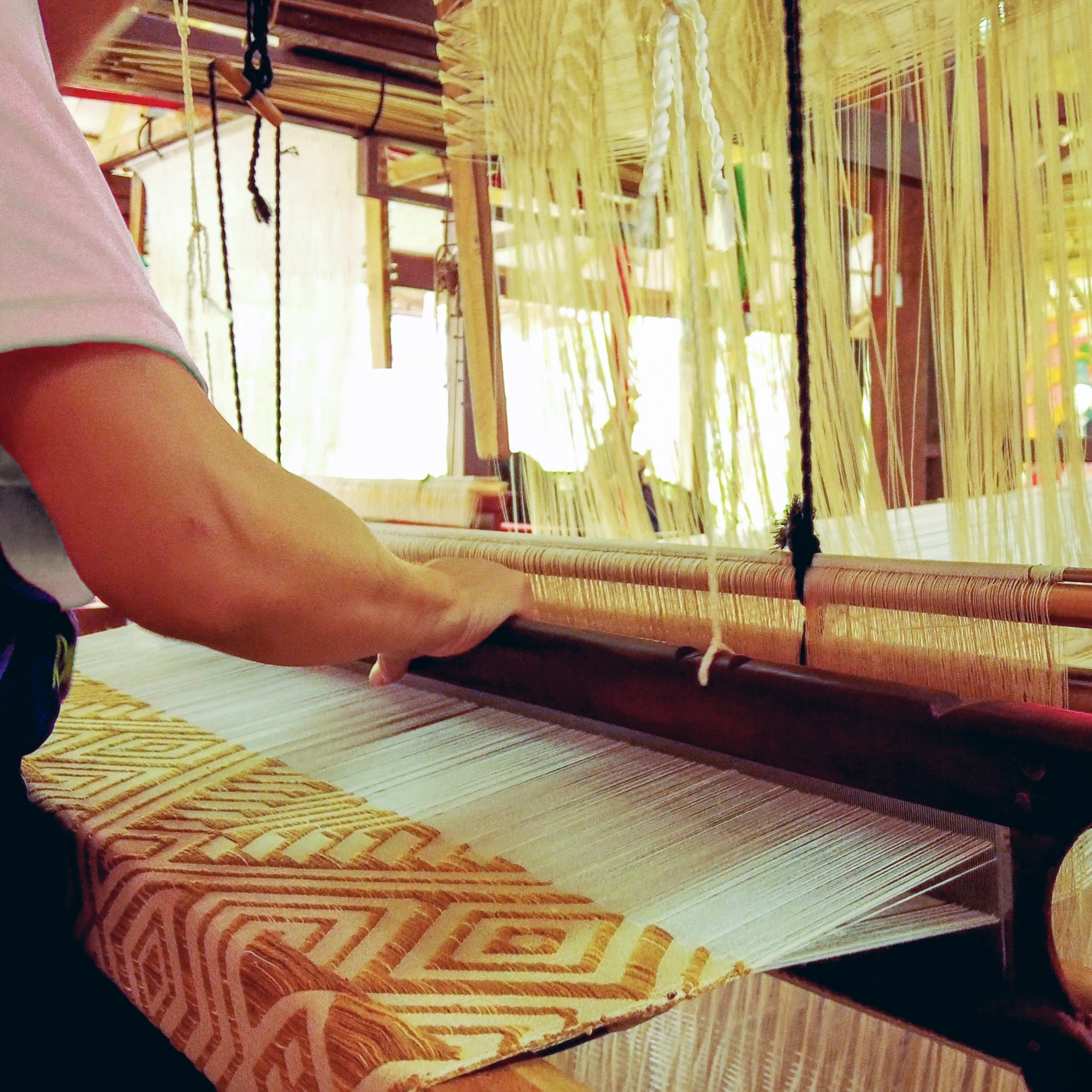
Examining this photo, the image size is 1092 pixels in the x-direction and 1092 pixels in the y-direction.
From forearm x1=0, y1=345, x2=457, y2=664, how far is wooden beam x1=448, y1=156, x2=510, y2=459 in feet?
4.19

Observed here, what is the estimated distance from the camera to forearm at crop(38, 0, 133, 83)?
989 mm

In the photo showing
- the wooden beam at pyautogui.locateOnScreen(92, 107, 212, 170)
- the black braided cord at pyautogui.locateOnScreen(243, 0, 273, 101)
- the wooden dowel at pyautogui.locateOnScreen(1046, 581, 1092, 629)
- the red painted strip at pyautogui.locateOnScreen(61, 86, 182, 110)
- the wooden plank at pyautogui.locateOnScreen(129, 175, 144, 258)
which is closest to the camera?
the wooden dowel at pyautogui.locateOnScreen(1046, 581, 1092, 629)

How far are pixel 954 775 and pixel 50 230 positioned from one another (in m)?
0.61

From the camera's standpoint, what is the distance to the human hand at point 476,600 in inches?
38.2

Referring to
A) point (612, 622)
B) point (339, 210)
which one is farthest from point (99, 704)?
point (339, 210)

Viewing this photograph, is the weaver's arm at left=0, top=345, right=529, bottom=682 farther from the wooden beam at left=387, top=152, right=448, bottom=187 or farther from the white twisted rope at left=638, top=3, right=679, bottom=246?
the wooden beam at left=387, top=152, right=448, bottom=187

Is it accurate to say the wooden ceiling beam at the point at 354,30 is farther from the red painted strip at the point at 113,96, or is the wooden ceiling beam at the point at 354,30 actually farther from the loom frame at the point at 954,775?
the loom frame at the point at 954,775

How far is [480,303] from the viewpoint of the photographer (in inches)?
76.7

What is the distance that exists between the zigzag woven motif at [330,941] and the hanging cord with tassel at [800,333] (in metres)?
0.36

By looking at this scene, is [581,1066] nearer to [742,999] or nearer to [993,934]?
[742,999]

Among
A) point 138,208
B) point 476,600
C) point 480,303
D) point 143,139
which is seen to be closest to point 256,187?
point 480,303

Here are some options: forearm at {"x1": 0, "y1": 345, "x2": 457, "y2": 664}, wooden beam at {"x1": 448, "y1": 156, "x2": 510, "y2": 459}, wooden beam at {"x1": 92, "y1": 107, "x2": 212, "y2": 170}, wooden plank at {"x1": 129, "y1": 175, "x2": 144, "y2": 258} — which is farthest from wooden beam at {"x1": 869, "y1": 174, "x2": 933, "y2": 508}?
wooden plank at {"x1": 129, "y1": 175, "x2": 144, "y2": 258}

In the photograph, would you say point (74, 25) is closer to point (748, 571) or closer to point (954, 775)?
point (748, 571)

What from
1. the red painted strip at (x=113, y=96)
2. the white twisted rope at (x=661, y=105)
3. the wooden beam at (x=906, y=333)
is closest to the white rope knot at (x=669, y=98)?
the white twisted rope at (x=661, y=105)
